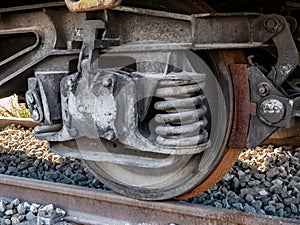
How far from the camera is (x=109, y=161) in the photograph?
2842 millimetres

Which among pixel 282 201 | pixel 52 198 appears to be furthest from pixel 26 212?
pixel 282 201

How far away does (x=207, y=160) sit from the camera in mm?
2748

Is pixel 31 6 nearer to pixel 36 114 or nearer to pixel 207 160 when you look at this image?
pixel 36 114

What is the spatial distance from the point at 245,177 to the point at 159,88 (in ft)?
4.39

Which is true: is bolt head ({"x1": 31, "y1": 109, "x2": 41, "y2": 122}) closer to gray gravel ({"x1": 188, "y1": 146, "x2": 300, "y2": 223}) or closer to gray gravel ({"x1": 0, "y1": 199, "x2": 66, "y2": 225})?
gray gravel ({"x1": 0, "y1": 199, "x2": 66, "y2": 225})

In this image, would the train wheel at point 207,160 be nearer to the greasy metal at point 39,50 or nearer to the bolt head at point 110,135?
the bolt head at point 110,135

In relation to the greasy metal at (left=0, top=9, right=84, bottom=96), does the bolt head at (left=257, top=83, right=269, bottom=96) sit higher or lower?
lower

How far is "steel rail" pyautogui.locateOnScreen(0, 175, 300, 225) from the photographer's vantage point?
2695 millimetres

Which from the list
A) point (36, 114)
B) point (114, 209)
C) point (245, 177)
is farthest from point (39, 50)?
point (245, 177)

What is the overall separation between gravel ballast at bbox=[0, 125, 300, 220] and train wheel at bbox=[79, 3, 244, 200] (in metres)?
0.30

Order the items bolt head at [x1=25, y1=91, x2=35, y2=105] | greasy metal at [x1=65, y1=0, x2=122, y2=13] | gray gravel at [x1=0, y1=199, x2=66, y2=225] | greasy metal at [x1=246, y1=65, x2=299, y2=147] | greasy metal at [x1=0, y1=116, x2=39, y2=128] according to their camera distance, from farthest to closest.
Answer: greasy metal at [x1=0, y1=116, x2=39, y2=128] → gray gravel at [x1=0, y1=199, x2=66, y2=225] → bolt head at [x1=25, y1=91, x2=35, y2=105] → greasy metal at [x1=246, y1=65, x2=299, y2=147] → greasy metal at [x1=65, y1=0, x2=122, y2=13]

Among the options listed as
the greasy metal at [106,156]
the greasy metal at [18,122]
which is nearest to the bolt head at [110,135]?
the greasy metal at [106,156]

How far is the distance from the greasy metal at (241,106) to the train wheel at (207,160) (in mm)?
28

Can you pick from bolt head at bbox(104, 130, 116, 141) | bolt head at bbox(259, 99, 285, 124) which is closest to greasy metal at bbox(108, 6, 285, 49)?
bolt head at bbox(259, 99, 285, 124)
